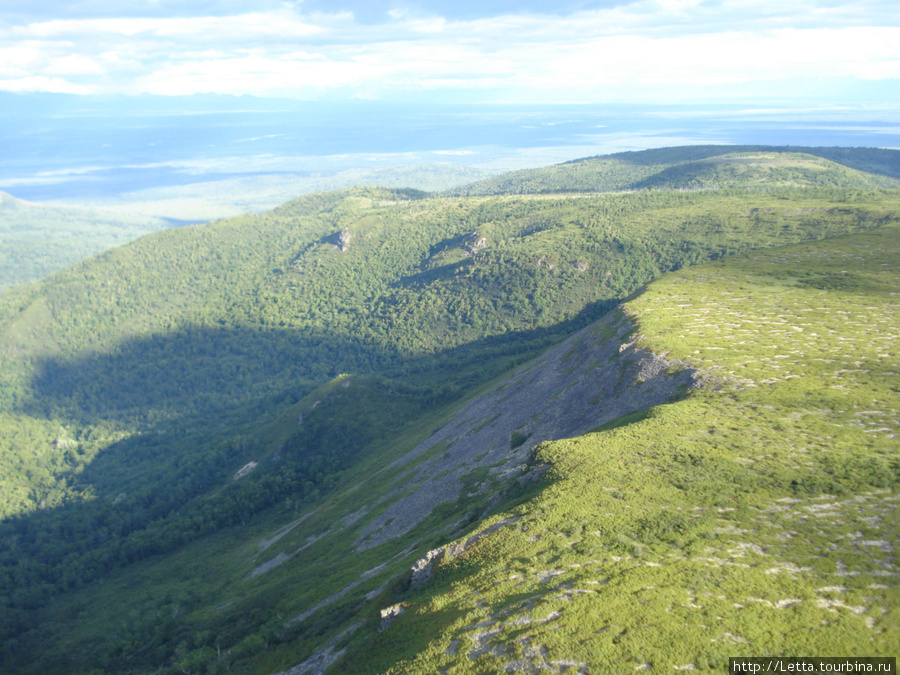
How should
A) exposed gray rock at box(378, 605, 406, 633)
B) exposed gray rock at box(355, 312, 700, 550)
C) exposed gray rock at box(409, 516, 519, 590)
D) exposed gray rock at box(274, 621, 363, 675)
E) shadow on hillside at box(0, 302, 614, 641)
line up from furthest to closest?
1. shadow on hillside at box(0, 302, 614, 641)
2. exposed gray rock at box(355, 312, 700, 550)
3. exposed gray rock at box(274, 621, 363, 675)
4. exposed gray rock at box(409, 516, 519, 590)
5. exposed gray rock at box(378, 605, 406, 633)

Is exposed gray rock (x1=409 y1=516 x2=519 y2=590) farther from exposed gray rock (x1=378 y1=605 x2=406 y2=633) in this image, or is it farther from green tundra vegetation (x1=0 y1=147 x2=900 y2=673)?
exposed gray rock (x1=378 y1=605 x2=406 y2=633)

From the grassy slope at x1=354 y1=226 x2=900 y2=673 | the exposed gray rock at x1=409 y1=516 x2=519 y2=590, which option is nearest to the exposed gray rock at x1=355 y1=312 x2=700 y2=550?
the grassy slope at x1=354 y1=226 x2=900 y2=673

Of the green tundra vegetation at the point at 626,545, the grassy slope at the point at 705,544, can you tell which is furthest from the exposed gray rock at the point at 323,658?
the grassy slope at the point at 705,544

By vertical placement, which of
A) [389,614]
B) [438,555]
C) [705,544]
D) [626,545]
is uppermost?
[705,544]

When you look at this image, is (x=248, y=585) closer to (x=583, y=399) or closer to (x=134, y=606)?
(x=134, y=606)

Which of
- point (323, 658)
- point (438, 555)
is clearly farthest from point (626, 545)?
point (323, 658)

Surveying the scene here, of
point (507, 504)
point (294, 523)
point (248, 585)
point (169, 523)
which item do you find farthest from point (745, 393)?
point (169, 523)

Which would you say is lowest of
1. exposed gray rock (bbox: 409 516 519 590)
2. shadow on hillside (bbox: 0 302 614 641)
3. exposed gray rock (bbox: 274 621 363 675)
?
shadow on hillside (bbox: 0 302 614 641)

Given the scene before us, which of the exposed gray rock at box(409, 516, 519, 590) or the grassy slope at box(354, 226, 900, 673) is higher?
the grassy slope at box(354, 226, 900, 673)

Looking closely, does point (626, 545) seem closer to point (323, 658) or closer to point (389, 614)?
point (389, 614)
